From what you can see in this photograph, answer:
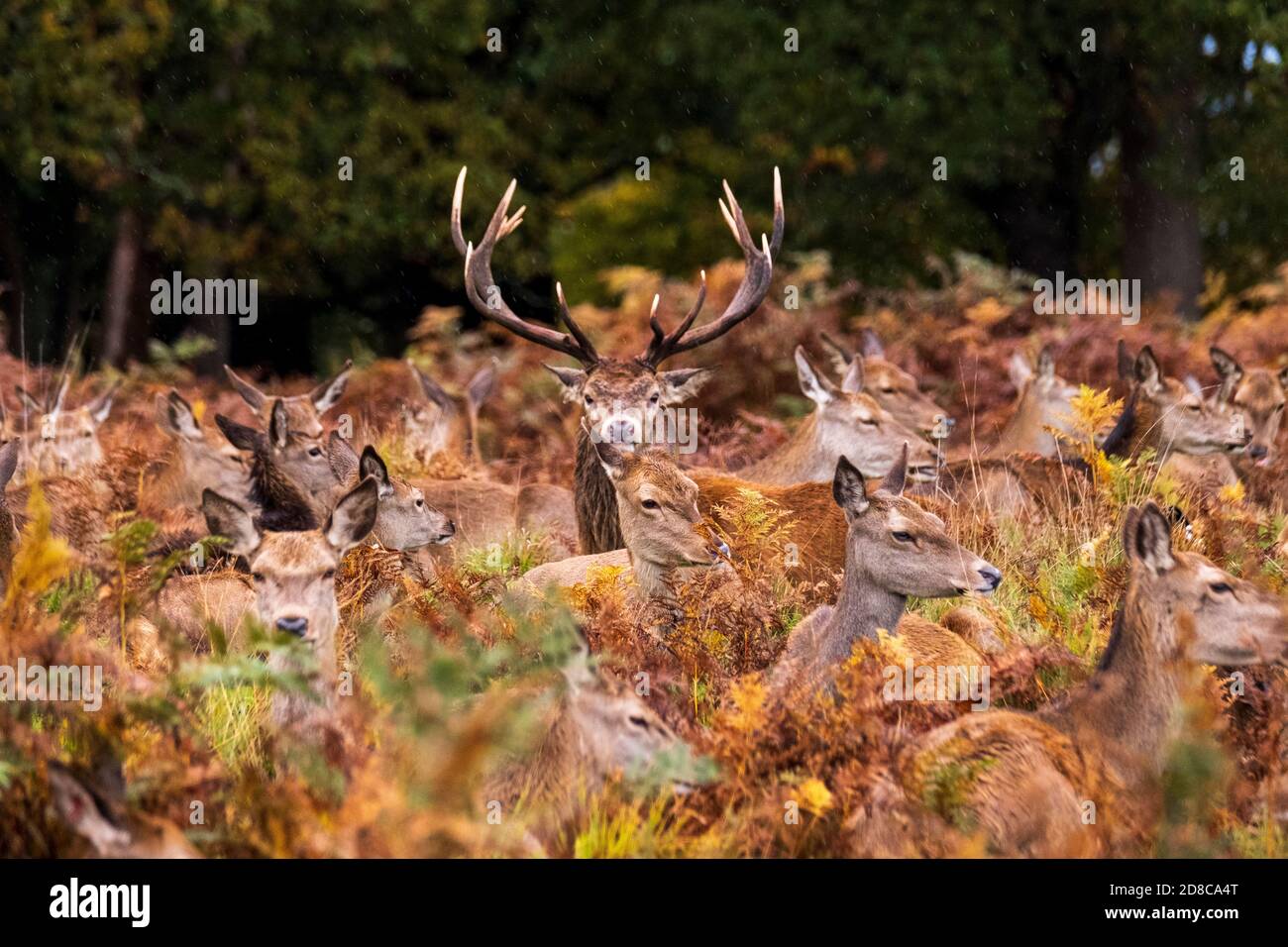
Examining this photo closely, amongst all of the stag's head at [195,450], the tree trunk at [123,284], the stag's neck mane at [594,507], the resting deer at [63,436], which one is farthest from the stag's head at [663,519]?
the tree trunk at [123,284]

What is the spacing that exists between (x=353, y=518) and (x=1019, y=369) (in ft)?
24.6

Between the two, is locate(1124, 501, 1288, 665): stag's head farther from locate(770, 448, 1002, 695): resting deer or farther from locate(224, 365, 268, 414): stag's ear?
locate(224, 365, 268, 414): stag's ear

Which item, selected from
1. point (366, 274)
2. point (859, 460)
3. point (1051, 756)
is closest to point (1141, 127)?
point (366, 274)

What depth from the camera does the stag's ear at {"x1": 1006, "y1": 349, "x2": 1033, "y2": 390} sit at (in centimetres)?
1274

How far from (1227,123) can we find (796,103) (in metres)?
4.38

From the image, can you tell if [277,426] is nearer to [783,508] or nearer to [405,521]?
[405,521]

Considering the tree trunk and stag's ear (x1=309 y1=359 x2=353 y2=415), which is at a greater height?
the tree trunk

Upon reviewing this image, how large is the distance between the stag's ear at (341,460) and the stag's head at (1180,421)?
4342 millimetres

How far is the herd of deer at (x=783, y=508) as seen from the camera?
5.41 m

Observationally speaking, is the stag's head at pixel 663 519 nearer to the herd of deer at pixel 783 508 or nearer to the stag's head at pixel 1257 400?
the herd of deer at pixel 783 508

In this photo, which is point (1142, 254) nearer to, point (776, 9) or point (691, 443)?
point (776, 9)

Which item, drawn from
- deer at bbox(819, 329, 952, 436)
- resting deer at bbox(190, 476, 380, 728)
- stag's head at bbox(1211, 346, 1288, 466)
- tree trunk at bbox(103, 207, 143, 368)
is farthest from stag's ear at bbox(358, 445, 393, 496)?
tree trunk at bbox(103, 207, 143, 368)

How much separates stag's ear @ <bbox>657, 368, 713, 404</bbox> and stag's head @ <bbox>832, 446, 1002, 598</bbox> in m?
2.96

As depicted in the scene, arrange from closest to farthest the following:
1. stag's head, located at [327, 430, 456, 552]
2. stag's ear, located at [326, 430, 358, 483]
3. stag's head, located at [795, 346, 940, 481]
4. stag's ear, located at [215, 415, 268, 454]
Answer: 1. stag's head, located at [327, 430, 456, 552]
2. stag's ear, located at [326, 430, 358, 483]
3. stag's ear, located at [215, 415, 268, 454]
4. stag's head, located at [795, 346, 940, 481]
